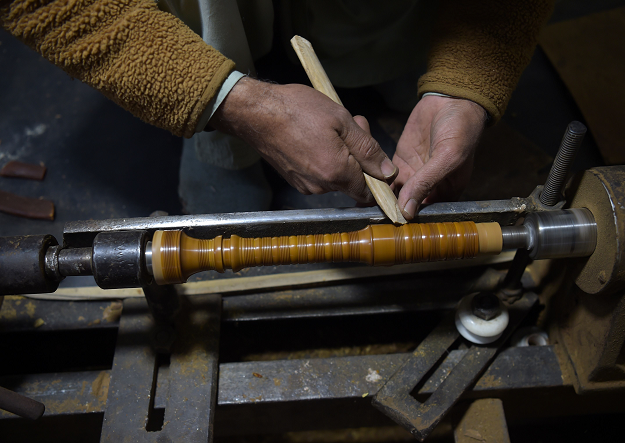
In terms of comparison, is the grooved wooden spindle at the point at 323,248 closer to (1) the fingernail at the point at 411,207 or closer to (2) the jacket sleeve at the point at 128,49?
(1) the fingernail at the point at 411,207

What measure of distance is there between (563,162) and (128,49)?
41.3 inches

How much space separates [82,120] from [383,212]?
205 centimetres

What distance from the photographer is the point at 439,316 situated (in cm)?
141

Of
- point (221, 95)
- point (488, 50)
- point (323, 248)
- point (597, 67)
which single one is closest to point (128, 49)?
point (221, 95)

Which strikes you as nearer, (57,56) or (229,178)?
(57,56)

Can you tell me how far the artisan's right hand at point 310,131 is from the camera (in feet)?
3.54

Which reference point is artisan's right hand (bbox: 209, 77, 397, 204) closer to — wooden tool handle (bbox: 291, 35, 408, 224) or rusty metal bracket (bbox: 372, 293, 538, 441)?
wooden tool handle (bbox: 291, 35, 408, 224)

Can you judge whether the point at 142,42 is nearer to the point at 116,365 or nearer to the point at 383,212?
the point at 383,212

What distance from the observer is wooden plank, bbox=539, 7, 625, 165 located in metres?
2.22

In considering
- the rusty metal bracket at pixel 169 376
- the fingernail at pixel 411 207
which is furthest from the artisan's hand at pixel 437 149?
the rusty metal bracket at pixel 169 376

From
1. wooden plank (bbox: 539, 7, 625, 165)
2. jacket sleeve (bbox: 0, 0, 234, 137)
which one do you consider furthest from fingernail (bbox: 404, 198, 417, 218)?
wooden plank (bbox: 539, 7, 625, 165)

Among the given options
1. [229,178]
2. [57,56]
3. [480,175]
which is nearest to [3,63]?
[229,178]

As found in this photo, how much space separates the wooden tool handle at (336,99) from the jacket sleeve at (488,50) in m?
0.38

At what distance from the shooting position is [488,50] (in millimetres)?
1326
